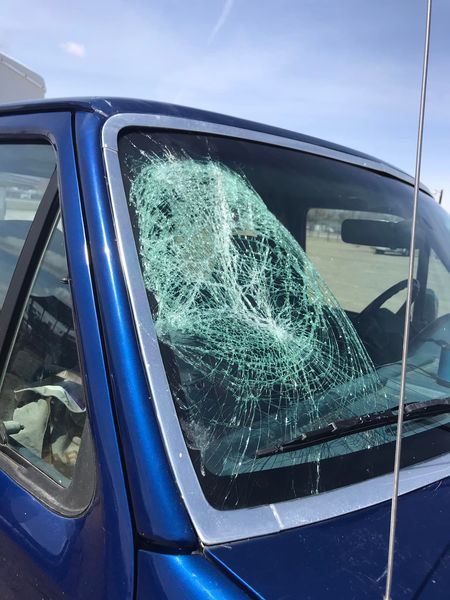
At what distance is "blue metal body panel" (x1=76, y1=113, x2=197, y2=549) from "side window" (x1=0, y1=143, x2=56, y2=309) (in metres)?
0.22

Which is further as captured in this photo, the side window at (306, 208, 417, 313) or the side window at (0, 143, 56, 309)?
the side window at (306, 208, 417, 313)

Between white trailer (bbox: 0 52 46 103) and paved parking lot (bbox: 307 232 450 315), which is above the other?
white trailer (bbox: 0 52 46 103)

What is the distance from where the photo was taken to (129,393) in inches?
40.6

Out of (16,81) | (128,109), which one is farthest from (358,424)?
(16,81)

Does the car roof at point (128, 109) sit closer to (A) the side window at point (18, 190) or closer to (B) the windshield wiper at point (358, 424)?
(A) the side window at point (18, 190)

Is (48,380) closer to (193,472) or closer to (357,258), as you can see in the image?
(193,472)

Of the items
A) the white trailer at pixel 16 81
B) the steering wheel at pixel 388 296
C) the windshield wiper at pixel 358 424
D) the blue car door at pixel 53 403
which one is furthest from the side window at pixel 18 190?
the white trailer at pixel 16 81

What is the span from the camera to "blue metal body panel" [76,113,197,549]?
952mm

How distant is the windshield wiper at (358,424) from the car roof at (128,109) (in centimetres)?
86

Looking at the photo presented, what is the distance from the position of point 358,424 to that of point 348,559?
14.1 inches

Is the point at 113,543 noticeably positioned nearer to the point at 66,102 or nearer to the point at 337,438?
the point at 337,438

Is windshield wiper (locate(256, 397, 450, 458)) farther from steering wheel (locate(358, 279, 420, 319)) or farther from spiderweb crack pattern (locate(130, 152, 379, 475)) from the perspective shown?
steering wheel (locate(358, 279, 420, 319))

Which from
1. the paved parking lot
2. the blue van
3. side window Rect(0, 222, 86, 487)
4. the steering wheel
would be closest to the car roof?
the blue van

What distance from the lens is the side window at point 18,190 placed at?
4.66ft
